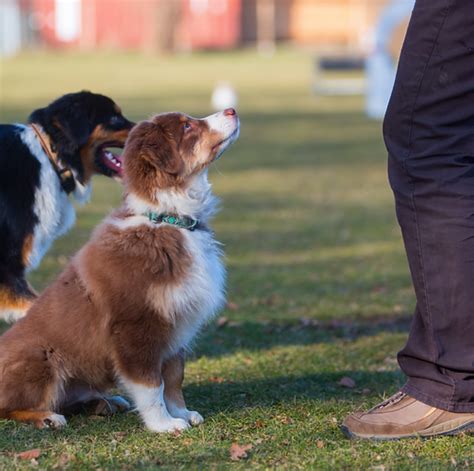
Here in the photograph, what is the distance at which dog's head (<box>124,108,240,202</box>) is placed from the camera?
14.9ft

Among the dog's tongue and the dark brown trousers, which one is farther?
the dog's tongue

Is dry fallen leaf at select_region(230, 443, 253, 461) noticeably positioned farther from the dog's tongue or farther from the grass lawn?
the dog's tongue

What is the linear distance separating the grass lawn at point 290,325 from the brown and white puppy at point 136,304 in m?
0.16

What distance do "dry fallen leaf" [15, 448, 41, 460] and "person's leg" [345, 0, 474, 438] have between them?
4.99ft

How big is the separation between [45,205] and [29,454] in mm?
1968

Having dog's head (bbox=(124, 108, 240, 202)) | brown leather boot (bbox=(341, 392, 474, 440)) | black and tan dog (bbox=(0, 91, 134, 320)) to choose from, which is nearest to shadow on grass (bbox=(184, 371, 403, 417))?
brown leather boot (bbox=(341, 392, 474, 440))

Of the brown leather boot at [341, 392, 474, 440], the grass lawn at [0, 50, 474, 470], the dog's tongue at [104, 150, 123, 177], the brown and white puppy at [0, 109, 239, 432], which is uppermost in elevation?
the dog's tongue at [104, 150, 123, 177]

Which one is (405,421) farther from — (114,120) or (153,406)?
(114,120)

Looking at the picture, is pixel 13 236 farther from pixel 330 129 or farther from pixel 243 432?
pixel 330 129

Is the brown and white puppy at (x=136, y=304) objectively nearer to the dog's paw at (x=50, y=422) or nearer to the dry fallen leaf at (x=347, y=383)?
the dog's paw at (x=50, y=422)

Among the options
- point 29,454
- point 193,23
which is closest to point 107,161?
point 29,454

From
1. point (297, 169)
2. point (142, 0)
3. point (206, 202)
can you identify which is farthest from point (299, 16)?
point (206, 202)

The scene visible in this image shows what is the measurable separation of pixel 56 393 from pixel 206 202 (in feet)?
3.65

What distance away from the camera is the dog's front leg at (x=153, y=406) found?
4359mm
